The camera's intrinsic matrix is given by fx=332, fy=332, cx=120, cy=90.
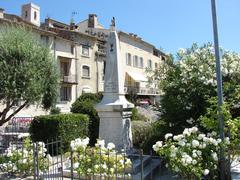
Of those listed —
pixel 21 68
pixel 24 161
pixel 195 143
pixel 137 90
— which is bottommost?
pixel 24 161

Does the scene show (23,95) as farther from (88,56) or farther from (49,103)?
(88,56)

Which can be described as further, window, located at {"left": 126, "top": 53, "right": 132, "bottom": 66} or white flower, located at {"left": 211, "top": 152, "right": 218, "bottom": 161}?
window, located at {"left": 126, "top": 53, "right": 132, "bottom": 66}

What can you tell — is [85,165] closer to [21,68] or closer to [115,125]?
[115,125]

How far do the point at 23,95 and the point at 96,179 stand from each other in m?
7.13

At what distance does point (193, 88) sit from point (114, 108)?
257cm

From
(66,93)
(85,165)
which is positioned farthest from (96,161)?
(66,93)

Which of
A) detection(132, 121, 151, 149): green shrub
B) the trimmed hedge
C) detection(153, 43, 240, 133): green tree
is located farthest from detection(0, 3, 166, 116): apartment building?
detection(153, 43, 240, 133): green tree

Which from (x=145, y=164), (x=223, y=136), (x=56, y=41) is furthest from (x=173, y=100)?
(x=56, y=41)

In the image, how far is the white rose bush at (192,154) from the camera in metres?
6.02

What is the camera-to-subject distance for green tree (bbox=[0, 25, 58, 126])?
1327 centimetres

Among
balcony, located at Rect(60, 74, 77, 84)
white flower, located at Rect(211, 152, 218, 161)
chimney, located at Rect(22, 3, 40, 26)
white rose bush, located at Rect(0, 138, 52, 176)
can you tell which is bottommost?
white rose bush, located at Rect(0, 138, 52, 176)

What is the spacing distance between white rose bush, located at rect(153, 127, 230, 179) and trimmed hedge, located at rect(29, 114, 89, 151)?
651 centimetres

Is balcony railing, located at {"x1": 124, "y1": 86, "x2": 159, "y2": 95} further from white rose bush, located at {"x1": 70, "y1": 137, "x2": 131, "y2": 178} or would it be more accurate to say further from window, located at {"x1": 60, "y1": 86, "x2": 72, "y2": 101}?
white rose bush, located at {"x1": 70, "y1": 137, "x2": 131, "y2": 178}

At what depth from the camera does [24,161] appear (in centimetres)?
830
